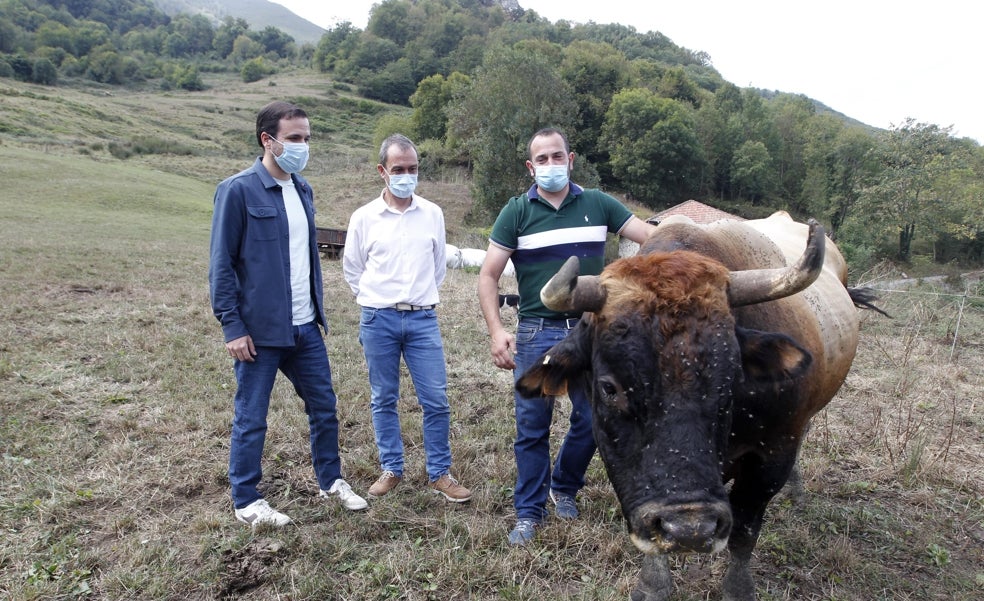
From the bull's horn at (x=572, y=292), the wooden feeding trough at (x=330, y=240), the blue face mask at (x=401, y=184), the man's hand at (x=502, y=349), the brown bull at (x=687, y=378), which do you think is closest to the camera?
the brown bull at (x=687, y=378)

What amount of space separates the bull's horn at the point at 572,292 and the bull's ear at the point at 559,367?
0.22 meters

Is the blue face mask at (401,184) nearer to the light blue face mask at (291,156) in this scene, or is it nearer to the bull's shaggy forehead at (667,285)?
the light blue face mask at (291,156)

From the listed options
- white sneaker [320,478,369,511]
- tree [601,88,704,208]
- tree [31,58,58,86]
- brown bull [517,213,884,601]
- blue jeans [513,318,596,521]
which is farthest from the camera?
tree [31,58,58,86]

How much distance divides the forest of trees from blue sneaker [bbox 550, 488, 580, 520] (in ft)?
112

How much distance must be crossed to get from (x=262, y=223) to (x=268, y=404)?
1230 millimetres

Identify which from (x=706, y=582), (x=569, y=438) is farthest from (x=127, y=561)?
(x=706, y=582)

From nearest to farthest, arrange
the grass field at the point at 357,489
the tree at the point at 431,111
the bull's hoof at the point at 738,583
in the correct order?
the bull's hoof at the point at 738,583
the grass field at the point at 357,489
the tree at the point at 431,111

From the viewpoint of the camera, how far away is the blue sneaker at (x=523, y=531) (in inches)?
148

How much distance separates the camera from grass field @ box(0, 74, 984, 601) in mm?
3402

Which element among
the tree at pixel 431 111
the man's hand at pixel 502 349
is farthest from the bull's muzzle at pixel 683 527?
the tree at pixel 431 111

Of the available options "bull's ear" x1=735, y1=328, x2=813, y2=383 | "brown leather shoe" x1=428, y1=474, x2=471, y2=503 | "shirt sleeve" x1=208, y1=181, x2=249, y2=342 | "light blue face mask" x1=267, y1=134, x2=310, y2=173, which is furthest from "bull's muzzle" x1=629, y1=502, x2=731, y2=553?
"light blue face mask" x1=267, y1=134, x2=310, y2=173

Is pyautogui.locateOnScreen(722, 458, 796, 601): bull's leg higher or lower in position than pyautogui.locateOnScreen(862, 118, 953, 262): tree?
lower

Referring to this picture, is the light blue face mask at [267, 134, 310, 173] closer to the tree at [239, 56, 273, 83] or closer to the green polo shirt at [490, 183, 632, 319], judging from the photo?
the green polo shirt at [490, 183, 632, 319]

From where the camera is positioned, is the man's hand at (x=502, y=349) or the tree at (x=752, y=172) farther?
the tree at (x=752, y=172)
